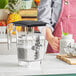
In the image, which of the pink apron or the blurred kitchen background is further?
the blurred kitchen background

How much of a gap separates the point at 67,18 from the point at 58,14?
0.32ft

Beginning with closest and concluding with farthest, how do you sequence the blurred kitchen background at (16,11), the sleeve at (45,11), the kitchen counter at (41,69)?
the kitchen counter at (41,69)
the sleeve at (45,11)
the blurred kitchen background at (16,11)

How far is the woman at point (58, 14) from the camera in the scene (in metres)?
2.31

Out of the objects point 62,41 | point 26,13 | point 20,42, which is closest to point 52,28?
point 62,41

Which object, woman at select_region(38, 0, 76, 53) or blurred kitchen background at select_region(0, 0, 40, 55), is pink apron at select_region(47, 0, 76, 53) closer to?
woman at select_region(38, 0, 76, 53)

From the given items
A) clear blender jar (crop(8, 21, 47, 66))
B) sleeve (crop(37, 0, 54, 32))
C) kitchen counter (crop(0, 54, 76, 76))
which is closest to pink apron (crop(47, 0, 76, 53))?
sleeve (crop(37, 0, 54, 32))

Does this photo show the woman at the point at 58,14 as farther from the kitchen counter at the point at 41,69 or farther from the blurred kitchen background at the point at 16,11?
the blurred kitchen background at the point at 16,11

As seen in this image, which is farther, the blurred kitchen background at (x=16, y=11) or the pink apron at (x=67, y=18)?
the blurred kitchen background at (x=16, y=11)

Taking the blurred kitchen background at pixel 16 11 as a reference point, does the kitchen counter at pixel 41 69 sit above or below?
below

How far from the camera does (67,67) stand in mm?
1281

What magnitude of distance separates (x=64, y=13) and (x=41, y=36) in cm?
110

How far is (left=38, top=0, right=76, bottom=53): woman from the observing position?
A: 231 centimetres

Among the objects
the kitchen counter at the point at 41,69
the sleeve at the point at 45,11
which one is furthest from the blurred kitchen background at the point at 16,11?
the kitchen counter at the point at 41,69

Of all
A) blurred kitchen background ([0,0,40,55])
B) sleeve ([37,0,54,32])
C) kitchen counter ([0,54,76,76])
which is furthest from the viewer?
blurred kitchen background ([0,0,40,55])
